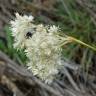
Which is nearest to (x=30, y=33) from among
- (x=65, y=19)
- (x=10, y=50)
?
(x=10, y=50)

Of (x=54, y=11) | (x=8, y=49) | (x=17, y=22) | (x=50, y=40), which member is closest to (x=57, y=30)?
(x=50, y=40)

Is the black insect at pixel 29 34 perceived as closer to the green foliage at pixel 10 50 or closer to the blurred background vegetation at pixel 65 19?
the blurred background vegetation at pixel 65 19

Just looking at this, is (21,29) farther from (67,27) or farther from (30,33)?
(67,27)

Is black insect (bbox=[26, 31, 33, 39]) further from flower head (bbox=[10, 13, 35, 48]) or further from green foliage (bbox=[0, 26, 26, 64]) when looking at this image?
green foliage (bbox=[0, 26, 26, 64])

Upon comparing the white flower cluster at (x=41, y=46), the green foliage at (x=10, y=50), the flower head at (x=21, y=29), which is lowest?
the white flower cluster at (x=41, y=46)

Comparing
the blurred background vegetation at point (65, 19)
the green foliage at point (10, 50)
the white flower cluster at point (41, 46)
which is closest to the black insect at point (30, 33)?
the white flower cluster at point (41, 46)

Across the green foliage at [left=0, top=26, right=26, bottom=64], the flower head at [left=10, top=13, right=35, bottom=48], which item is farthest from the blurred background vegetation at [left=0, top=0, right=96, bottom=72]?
the flower head at [left=10, top=13, right=35, bottom=48]

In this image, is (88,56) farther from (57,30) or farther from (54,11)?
(57,30)

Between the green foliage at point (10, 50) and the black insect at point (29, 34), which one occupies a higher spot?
the green foliage at point (10, 50)
